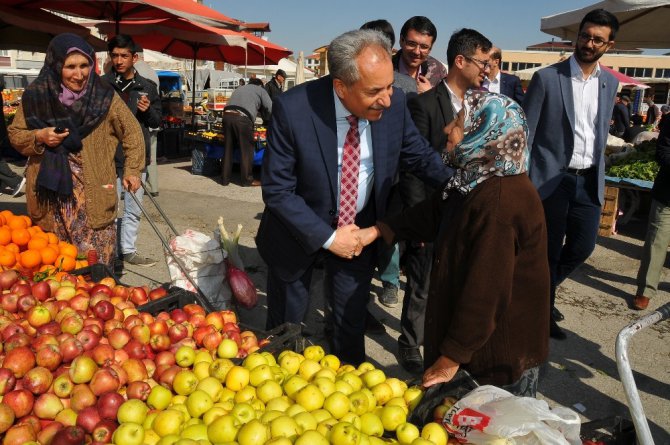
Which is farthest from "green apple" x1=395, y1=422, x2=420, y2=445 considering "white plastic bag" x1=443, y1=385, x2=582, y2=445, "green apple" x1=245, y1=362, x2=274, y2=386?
"green apple" x1=245, y1=362, x2=274, y2=386

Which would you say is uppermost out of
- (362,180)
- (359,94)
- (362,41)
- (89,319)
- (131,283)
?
(362,41)

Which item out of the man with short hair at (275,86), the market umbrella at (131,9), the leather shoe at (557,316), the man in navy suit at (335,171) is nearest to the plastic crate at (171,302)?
the man in navy suit at (335,171)

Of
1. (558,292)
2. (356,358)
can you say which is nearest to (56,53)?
(356,358)

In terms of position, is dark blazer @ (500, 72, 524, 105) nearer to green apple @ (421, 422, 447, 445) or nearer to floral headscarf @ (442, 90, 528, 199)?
floral headscarf @ (442, 90, 528, 199)

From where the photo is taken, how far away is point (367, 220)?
3.00m

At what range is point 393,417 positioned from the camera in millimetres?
2062

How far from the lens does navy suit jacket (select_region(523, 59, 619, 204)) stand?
3.96m

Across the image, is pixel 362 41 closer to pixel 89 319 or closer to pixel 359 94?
pixel 359 94

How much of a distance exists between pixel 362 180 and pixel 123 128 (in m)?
2.04

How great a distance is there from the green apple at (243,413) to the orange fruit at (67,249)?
2.21m

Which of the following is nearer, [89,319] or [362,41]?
[362,41]

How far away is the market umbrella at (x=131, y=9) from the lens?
Result: 7.83 metres

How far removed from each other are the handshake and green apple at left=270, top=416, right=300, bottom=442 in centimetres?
103

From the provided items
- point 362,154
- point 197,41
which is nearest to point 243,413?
point 362,154
